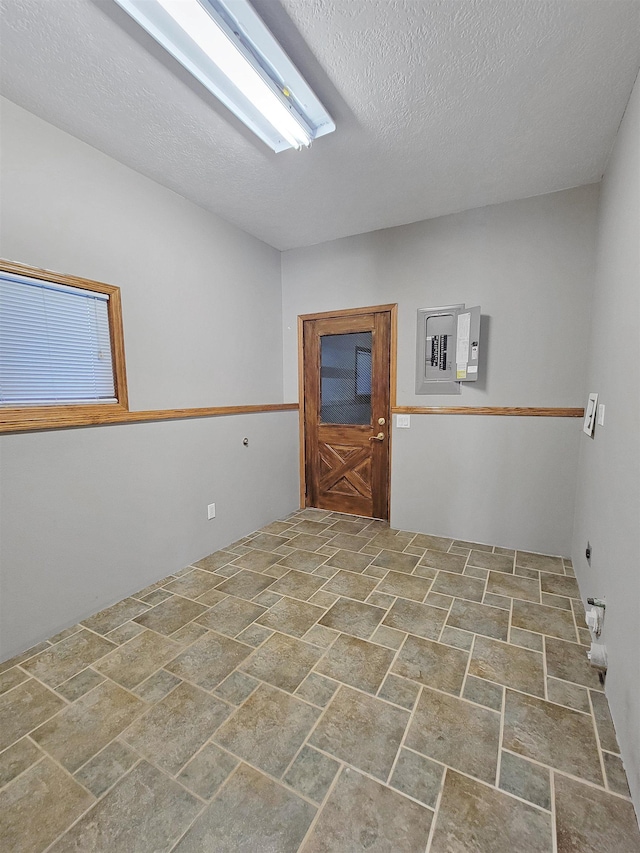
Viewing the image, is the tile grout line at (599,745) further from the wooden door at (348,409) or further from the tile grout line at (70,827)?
the wooden door at (348,409)

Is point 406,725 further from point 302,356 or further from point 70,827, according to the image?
point 302,356

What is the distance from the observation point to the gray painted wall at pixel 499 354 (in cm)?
268

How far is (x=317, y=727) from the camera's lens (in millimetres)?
1405

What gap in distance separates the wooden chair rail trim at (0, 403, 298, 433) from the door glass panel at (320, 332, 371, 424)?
1.26 metres

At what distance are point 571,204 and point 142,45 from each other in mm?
2822

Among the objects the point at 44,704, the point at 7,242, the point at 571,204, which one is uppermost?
the point at 571,204

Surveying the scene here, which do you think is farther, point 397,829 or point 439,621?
point 439,621

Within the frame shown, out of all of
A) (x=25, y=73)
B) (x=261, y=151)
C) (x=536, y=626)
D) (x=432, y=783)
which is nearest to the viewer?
(x=432, y=783)

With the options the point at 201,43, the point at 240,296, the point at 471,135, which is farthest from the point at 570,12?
the point at 240,296

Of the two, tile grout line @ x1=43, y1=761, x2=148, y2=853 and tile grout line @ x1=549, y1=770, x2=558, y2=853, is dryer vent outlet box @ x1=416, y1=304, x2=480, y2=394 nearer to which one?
tile grout line @ x1=549, y1=770, x2=558, y2=853

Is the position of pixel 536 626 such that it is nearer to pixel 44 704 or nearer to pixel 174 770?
pixel 174 770

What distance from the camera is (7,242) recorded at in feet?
5.79

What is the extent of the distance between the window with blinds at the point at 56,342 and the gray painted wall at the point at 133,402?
0.10 meters

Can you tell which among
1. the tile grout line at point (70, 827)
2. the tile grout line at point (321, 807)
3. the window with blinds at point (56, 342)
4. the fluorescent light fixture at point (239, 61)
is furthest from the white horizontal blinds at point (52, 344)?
the tile grout line at point (321, 807)
